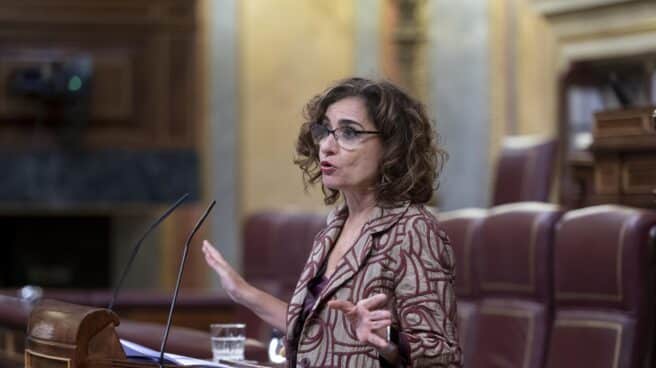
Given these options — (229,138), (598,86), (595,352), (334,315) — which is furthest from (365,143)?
(229,138)

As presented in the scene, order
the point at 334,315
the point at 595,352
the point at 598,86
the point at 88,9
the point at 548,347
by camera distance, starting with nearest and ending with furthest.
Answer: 1. the point at 334,315
2. the point at 595,352
3. the point at 548,347
4. the point at 598,86
5. the point at 88,9

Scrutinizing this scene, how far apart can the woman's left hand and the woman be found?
0.05 ft

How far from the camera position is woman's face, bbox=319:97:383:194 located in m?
2.63

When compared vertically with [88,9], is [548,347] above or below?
below

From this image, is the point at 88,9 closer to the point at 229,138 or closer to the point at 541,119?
the point at 229,138

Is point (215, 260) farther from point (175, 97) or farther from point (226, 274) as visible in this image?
point (175, 97)

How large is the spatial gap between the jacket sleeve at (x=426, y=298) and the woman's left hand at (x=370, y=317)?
8 cm

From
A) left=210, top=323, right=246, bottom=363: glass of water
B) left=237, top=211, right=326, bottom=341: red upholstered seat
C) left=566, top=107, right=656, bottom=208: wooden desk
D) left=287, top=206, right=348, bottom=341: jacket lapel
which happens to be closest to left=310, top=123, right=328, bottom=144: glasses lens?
left=287, top=206, right=348, bottom=341: jacket lapel

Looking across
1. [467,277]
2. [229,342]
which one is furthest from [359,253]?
[467,277]

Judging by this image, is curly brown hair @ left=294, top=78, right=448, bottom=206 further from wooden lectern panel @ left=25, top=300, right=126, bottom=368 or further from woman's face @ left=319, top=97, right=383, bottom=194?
wooden lectern panel @ left=25, top=300, right=126, bottom=368

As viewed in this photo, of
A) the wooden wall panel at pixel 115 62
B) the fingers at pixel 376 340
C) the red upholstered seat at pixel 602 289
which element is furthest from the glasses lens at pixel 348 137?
the wooden wall panel at pixel 115 62

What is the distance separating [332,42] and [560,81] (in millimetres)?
1616

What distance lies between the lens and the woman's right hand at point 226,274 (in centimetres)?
272

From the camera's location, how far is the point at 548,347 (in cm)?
430
